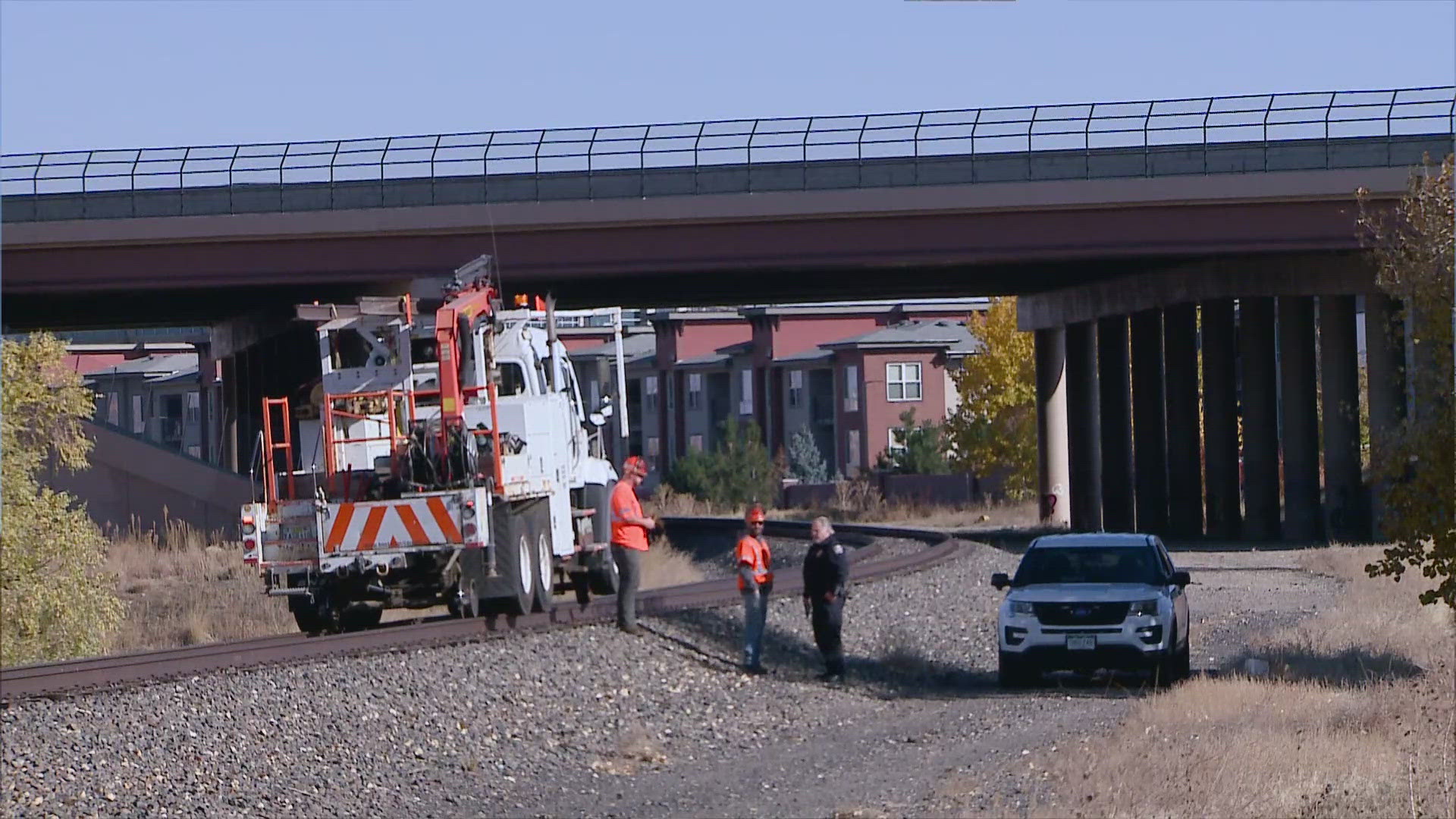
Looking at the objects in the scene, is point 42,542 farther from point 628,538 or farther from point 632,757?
point 632,757

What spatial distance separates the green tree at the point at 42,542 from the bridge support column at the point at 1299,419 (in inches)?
1183

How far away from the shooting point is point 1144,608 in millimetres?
18609

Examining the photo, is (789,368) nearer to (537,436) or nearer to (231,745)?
(537,436)

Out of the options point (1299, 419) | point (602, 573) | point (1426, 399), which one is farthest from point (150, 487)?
point (1426, 399)

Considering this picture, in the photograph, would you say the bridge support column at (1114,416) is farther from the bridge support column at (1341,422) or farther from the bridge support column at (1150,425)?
the bridge support column at (1341,422)

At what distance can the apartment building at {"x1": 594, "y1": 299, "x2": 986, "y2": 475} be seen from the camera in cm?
9488

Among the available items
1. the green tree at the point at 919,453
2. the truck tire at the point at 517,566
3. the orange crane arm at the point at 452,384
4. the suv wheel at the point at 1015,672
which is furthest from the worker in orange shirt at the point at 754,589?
the green tree at the point at 919,453

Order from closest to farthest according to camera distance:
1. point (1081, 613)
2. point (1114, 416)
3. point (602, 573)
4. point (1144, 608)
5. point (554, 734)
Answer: point (554, 734)
point (1144, 608)
point (1081, 613)
point (602, 573)
point (1114, 416)

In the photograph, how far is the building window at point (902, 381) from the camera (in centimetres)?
9481

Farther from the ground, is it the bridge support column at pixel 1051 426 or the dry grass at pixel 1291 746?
the bridge support column at pixel 1051 426

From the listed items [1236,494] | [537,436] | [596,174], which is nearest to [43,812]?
[537,436]

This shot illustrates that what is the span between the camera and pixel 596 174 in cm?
4103

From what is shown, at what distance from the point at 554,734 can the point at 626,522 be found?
12.4 feet

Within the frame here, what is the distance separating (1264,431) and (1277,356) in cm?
318
